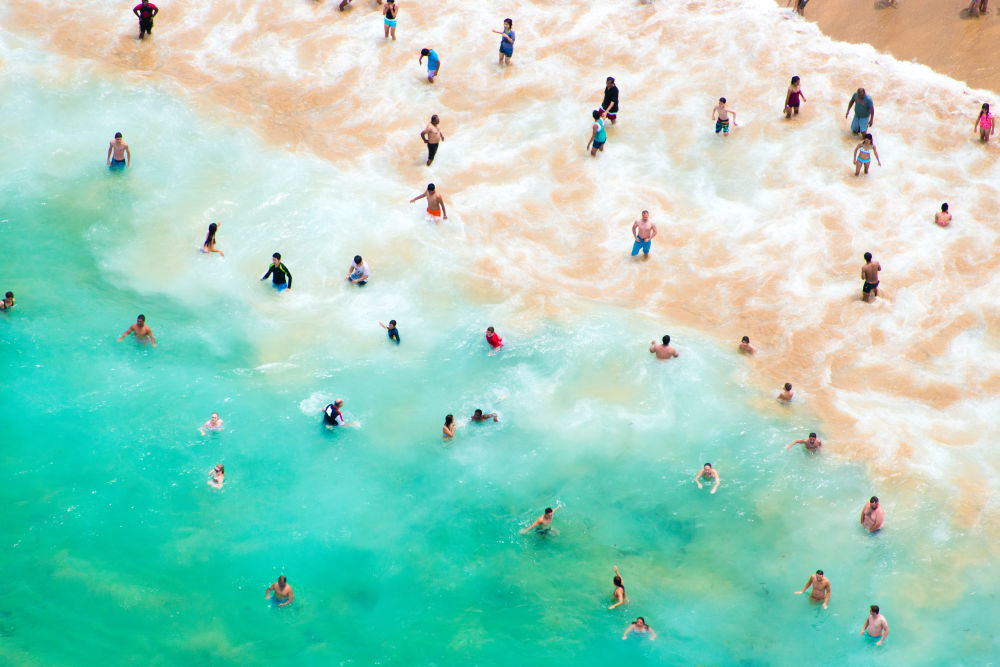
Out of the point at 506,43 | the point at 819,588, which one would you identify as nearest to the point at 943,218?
the point at 819,588

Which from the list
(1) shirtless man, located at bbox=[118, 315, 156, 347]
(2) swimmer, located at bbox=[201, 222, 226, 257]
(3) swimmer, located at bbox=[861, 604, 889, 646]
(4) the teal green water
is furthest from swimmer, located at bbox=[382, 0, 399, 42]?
(3) swimmer, located at bbox=[861, 604, 889, 646]

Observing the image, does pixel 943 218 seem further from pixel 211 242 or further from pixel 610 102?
pixel 211 242

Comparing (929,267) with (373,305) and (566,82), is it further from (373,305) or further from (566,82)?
(373,305)

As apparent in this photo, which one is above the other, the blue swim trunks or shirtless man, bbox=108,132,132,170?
shirtless man, bbox=108,132,132,170

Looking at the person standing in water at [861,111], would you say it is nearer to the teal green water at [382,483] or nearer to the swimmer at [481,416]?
the teal green water at [382,483]

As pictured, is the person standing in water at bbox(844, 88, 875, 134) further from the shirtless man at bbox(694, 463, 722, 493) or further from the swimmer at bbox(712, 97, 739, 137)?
the shirtless man at bbox(694, 463, 722, 493)

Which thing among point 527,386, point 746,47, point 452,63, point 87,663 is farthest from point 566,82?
point 87,663

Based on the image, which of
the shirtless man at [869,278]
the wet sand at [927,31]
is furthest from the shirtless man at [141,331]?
the wet sand at [927,31]
